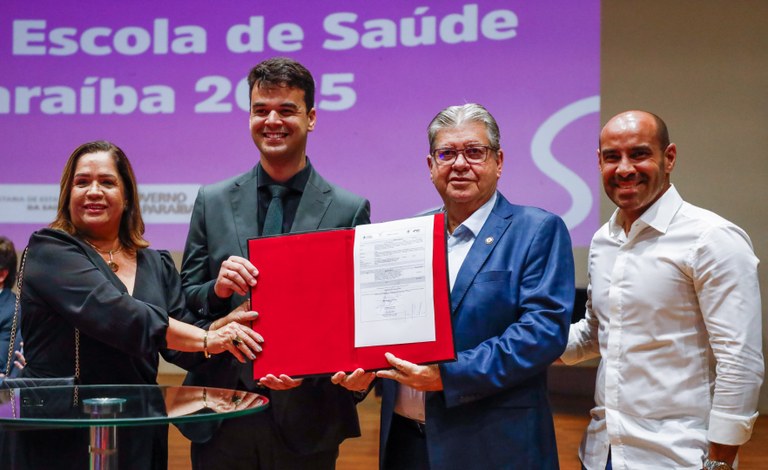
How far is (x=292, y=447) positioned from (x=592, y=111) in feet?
13.9

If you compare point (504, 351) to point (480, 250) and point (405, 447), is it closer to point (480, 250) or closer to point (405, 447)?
point (480, 250)

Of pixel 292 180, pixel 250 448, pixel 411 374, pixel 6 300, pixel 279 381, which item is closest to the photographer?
pixel 411 374

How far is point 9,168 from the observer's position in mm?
6219

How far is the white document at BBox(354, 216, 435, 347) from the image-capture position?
200cm

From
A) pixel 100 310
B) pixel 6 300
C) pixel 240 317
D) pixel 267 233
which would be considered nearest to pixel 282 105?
pixel 267 233

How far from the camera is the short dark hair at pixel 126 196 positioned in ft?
7.91

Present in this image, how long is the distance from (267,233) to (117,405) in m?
0.74

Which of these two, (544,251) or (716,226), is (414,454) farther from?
(716,226)

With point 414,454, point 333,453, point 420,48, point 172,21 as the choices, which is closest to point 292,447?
point 333,453

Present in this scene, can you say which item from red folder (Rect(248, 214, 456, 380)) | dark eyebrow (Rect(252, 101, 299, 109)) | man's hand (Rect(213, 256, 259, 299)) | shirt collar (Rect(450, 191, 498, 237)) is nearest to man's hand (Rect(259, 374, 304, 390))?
red folder (Rect(248, 214, 456, 380))

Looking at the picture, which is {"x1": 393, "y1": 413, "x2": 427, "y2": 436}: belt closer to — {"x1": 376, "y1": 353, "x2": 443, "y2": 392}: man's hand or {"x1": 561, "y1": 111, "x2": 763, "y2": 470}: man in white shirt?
{"x1": 376, "y1": 353, "x2": 443, "y2": 392}: man's hand

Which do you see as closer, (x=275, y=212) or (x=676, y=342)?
(x=676, y=342)

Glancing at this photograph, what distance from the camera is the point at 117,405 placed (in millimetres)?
1820

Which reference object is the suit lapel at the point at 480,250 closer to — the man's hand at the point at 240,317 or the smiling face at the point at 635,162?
the smiling face at the point at 635,162
